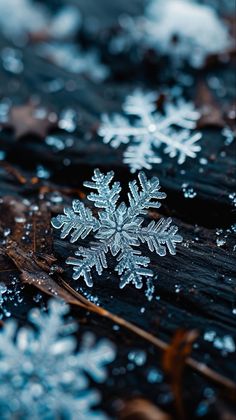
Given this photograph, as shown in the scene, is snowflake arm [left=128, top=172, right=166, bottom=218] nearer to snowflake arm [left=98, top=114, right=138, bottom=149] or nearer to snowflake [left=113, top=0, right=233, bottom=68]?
snowflake arm [left=98, top=114, right=138, bottom=149]

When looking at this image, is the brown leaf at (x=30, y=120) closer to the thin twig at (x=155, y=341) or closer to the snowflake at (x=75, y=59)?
the snowflake at (x=75, y=59)

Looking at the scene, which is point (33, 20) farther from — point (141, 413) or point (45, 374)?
point (141, 413)

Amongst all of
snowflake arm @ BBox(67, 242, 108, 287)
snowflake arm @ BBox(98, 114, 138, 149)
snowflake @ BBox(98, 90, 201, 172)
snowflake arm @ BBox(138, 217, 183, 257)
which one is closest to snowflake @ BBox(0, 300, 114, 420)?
snowflake arm @ BBox(67, 242, 108, 287)

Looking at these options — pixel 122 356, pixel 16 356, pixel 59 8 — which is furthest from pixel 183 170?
pixel 59 8

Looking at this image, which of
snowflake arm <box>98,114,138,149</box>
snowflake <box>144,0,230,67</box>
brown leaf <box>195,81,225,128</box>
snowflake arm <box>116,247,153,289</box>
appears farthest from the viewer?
snowflake <box>144,0,230,67</box>

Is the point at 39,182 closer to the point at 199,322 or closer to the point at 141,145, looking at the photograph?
the point at 141,145

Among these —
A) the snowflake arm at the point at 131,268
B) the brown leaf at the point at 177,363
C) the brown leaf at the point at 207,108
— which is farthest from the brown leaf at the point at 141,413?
the brown leaf at the point at 207,108
